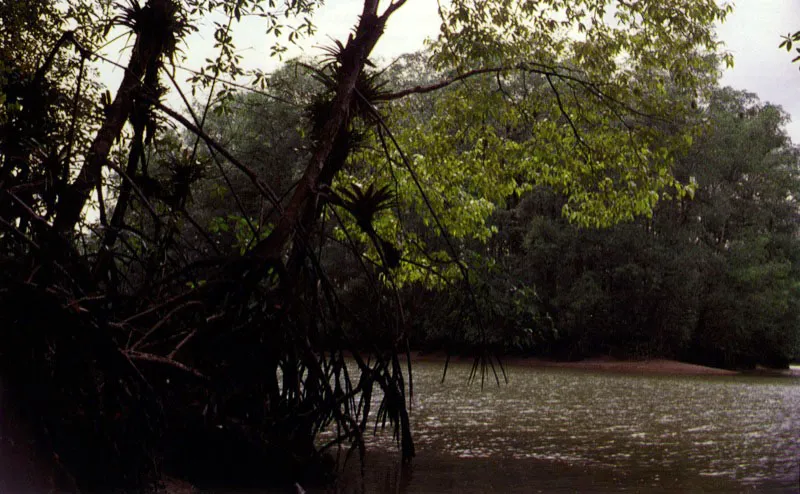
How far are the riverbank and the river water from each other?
12.8 m

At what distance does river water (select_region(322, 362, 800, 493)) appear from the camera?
6125 millimetres

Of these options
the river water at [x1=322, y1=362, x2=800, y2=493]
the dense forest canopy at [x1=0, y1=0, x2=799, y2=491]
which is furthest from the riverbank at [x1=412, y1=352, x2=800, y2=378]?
the dense forest canopy at [x1=0, y1=0, x2=799, y2=491]

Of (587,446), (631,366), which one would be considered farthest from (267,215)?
(631,366)

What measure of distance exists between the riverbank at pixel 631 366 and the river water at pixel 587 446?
12.8m

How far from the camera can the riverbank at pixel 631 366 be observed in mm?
27422

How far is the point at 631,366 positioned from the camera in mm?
29094

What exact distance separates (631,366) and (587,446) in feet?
72.6

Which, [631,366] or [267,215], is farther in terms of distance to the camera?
[631,366]

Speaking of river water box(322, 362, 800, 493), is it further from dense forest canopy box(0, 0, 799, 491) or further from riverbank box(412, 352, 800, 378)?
riverbank box(412, 352, 800, 378)

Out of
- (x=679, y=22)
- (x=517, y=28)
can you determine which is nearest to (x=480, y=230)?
(x=517, y=28)

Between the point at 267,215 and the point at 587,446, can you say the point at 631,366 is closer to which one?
the point at 587,446

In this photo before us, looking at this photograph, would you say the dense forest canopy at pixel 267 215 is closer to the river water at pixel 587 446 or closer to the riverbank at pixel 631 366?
the river water at pixel 587 446

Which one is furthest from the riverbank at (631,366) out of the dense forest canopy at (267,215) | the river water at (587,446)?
the dense forest canopy at (267,215)

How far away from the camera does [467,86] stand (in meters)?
11.1
